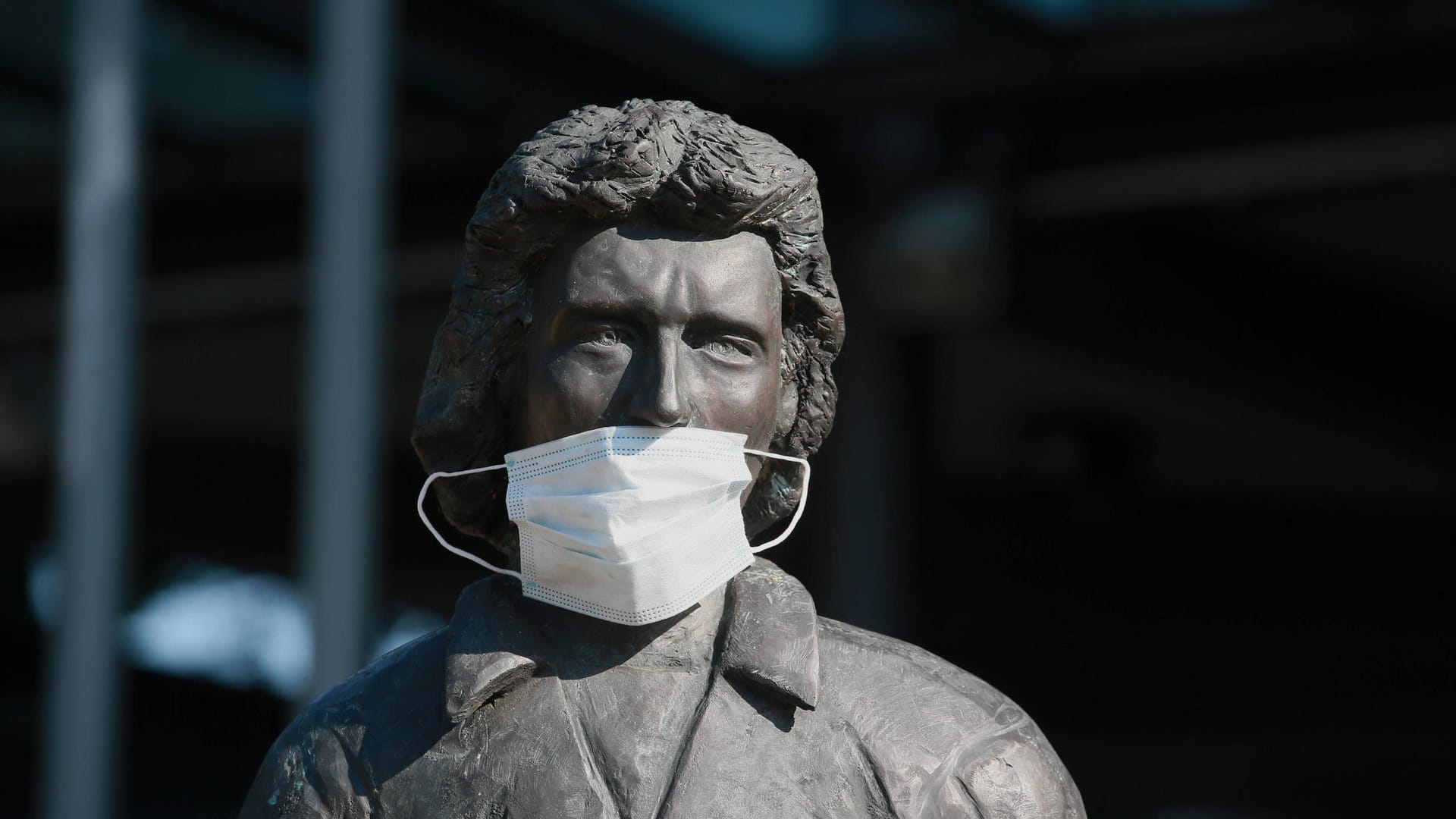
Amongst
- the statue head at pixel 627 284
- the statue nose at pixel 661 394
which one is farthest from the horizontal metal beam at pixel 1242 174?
the statue nose at pixel 661 394

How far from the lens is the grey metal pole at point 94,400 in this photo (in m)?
6.64

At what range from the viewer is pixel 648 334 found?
7.62 feet

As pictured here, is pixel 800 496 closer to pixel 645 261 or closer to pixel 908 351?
pixel 645 261

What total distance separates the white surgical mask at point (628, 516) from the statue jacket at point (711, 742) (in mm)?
91

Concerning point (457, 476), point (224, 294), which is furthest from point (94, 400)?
point (457, 476)

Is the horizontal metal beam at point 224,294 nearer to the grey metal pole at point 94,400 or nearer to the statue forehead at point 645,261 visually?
the grey metal pole at point 94,400

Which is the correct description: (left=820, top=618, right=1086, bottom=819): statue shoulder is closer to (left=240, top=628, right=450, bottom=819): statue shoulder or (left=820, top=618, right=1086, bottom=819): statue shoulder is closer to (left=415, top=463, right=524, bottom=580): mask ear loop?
(left=415, top=463, right=524, bottom=580): mask ear loop

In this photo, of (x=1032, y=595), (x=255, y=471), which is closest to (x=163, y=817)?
(x=255, y=471)

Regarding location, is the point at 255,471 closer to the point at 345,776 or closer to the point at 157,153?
the point at 157,153

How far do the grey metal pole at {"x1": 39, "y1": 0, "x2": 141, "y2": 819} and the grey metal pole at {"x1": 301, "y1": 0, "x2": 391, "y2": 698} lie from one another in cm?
82

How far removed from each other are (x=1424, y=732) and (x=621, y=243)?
29.9 feet

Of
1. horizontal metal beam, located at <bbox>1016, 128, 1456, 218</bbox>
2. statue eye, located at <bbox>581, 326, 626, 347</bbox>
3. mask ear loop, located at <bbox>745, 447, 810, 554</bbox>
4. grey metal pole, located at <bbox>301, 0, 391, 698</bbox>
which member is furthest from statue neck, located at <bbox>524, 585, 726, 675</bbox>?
horizontal metal beam, located at <bbox>1016, 128, 1456, 218</bbox>

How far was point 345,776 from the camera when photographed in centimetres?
231

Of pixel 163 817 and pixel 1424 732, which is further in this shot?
pixel 1424 732
